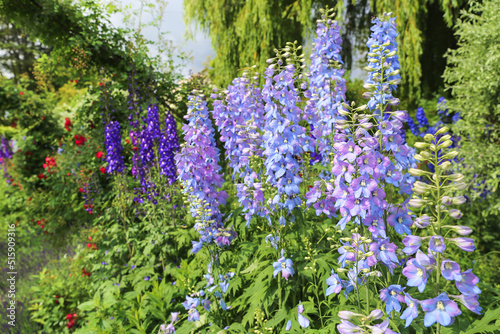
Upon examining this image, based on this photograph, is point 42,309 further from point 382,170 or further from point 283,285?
point 382,170

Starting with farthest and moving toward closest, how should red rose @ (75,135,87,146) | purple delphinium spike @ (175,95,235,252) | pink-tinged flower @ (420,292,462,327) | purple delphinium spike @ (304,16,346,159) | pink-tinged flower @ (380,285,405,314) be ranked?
red rose @ (75,135,87,146) < purple delphinium spike @ (304,16,346,159) < purple delphinium spike @ (175,95,235,252) < pink-tinged flower @ (380,285,405,314) < pink-tinged flower @ (420,292,462,327)

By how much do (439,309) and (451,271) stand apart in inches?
5.7

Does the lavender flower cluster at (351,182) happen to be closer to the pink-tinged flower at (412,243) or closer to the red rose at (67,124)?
the pink-tinged flower at (412,243)

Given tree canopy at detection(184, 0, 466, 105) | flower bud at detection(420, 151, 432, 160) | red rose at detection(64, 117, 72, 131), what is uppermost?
tree canopy at detection(184, 0, 466, 105)

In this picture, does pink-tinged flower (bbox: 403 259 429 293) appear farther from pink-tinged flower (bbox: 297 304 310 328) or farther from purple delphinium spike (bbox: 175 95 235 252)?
purple delphinium spike (bbox: 175 95 235 252)

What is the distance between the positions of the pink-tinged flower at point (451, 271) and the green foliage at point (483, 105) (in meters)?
4.15

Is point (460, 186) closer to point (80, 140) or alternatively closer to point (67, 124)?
point (80, 140)

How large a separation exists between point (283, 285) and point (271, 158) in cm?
93

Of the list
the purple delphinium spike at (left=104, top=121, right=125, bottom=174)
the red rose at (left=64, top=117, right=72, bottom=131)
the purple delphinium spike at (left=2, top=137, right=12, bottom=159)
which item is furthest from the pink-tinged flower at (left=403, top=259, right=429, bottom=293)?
the purple delphinium spike at (left=2, top=137, right=12, bottom=159)

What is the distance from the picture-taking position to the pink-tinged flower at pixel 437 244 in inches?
43.7

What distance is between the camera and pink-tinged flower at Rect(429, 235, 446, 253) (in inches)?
43.7

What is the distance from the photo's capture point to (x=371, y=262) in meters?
1.46

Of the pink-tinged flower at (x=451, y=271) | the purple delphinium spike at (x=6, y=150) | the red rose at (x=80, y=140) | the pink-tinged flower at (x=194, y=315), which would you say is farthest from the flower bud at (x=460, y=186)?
the purple delphinium spike at (x=6, y=150)

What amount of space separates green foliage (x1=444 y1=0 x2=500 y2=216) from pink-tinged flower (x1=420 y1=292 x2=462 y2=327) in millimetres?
4181
